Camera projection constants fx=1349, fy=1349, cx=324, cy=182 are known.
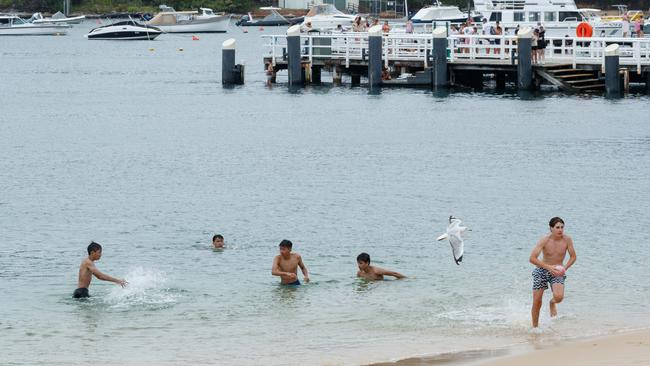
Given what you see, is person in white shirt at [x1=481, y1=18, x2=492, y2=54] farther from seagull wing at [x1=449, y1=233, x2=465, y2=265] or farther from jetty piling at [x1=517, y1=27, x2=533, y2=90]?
seagull wing at [x1=449, y1=233, x2=465, y2=265]

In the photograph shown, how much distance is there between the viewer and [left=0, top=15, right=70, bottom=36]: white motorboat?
13200cm

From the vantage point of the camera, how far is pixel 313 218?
97.6 ft

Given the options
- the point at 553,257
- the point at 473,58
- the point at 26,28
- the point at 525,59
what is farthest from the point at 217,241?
the point at 26,28

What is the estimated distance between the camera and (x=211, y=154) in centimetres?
4159

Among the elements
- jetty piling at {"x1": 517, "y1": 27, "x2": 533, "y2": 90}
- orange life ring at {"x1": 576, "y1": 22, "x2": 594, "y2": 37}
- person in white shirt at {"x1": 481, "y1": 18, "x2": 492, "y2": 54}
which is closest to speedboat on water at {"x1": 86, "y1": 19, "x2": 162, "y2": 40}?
person in white shirt at {"x1": 481, "y1": 18, "x2": 492, "y2": 54}

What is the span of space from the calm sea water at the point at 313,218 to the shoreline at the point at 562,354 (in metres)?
0.50

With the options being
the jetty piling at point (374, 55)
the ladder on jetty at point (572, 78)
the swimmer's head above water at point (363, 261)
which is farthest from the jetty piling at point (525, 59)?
the swimmer's head above water at point (363, 261)

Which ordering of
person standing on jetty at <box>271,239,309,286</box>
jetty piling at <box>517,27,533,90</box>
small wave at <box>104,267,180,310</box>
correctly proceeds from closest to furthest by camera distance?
small wave at <box>104,267,180,310</box>
person standing on jetty at <box>271,239,309,286</box>
jetty piling at <box>517,27,533,90</box>

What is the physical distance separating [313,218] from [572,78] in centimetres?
2642

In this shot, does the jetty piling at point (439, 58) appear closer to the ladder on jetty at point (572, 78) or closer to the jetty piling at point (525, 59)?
the jetty piling at point (525, 59)

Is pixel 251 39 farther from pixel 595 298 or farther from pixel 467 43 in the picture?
pixel 595 298

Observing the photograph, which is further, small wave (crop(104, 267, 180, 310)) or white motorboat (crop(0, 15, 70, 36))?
white motorboat (crop(0, 15, 70, 36))

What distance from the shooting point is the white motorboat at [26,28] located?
13200 cm

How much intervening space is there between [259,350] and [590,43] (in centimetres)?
3784
